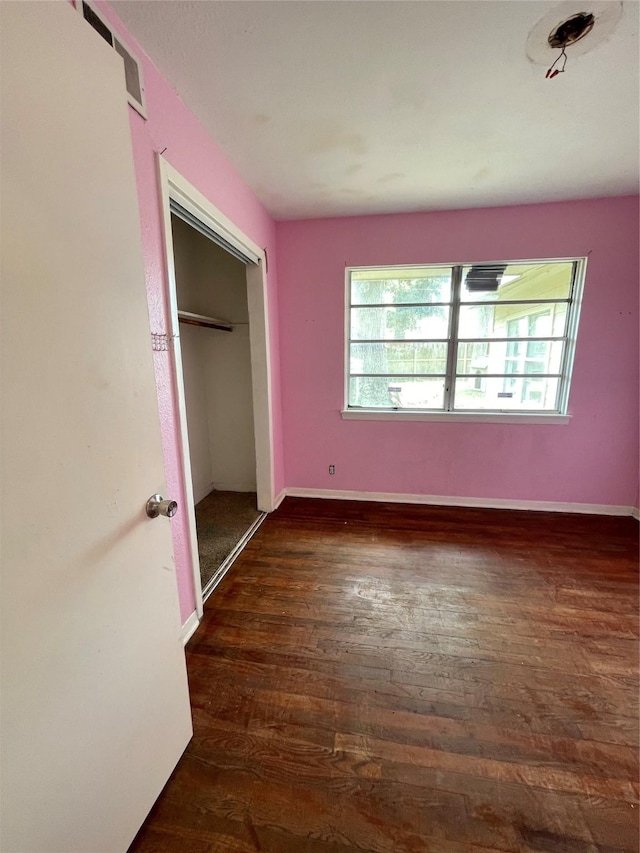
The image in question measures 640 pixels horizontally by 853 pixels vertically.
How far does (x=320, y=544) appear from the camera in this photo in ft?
8.34

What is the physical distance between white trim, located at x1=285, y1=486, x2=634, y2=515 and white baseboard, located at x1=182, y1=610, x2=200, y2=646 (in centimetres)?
171

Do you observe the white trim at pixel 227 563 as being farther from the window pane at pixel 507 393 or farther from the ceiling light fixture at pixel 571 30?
the ceiling light fixture at pixel 571 30

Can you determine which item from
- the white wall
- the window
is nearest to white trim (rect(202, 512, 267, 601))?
the white wall

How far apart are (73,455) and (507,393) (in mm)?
3207

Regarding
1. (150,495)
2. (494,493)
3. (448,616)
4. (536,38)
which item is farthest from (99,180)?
(494,493)

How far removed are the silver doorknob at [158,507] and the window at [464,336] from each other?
2326 mm

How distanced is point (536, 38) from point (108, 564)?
2343 millimetres

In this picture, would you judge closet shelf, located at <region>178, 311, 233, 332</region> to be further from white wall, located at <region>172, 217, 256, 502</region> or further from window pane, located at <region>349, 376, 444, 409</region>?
window pane, located at <region>349, 376, 444, 409</region>

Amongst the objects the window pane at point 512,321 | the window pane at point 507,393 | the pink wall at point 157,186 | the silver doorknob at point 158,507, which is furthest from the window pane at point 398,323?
the silver doorknob at point 158,507

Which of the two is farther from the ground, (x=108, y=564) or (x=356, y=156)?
(x=356, y=156)

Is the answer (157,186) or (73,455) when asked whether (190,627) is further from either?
(157,186)

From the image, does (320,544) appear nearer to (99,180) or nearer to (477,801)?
(477,801)

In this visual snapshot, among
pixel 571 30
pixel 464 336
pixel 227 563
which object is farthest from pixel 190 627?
pixel 571 30

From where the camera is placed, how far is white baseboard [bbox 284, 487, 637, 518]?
298cm
